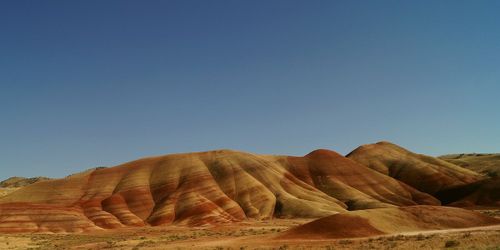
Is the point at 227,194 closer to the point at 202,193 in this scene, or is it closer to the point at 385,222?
the point at 202,193

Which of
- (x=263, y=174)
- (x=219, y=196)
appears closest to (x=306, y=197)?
(x=263, y=174)

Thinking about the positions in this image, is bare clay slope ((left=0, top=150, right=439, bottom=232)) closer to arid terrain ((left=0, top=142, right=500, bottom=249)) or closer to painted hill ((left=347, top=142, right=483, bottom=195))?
arid terrain ((left=0, top=142, right=500, bottom=249))

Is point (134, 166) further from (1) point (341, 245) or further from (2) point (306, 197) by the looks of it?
(1) point (341, 245)

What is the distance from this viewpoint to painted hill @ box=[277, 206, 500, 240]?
4534 cm

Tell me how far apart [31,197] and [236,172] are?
50.8m

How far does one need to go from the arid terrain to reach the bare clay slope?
242mm

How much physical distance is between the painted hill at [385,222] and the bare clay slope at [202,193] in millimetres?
43954

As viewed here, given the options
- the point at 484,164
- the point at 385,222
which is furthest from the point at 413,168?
the point at 385,222

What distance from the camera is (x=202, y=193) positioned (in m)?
107

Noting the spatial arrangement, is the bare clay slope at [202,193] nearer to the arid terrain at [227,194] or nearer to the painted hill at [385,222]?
the arid terrain at [227,194]

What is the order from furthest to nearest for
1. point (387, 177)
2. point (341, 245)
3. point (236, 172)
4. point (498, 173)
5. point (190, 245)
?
1. point (498, 173)
2. point (387, 177)
3. point (236, 172)
4. point (190, 245)
5. point (341, 245)

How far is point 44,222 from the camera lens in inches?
3445

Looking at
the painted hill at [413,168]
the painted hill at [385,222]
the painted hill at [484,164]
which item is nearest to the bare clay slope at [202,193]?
the painted hill at [413,168]

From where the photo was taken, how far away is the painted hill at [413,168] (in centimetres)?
12519
